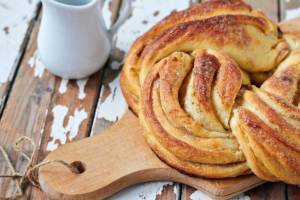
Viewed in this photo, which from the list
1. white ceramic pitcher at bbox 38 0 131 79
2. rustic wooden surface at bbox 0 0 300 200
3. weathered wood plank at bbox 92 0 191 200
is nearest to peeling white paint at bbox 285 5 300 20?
rustic wooden surface at bbox 0 0 300 200

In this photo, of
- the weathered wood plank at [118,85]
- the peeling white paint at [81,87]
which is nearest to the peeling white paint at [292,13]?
the weathered wood plank at [118,85]

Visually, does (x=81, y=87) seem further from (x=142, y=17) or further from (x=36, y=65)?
(x=142, y=17)

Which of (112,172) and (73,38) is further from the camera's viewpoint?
(73,38)

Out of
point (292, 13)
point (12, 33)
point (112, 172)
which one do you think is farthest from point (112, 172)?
point (292, 13)

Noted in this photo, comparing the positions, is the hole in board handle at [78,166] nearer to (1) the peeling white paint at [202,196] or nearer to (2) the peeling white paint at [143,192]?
(2) the peeling white paint at [143,192]

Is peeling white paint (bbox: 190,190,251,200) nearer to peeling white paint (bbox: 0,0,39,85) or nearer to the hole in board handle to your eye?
the hole in board handle

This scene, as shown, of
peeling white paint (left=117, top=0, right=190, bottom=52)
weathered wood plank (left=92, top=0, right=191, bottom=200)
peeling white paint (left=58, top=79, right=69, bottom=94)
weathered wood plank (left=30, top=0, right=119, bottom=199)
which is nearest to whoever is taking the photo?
weathered wood plank (left=92, top=0, right=191, bottom=200)

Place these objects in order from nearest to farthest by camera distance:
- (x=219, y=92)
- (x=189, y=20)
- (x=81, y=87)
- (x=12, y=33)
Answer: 1. (x=219, y=92)
2. (x=189, y=20)
3. (x=81, y=87)
4. (x=12, y=33)

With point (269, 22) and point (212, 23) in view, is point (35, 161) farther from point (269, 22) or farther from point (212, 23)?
point (269, 22)
